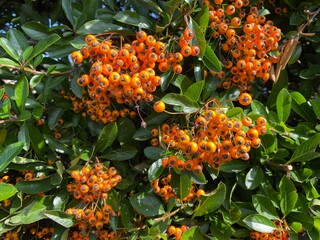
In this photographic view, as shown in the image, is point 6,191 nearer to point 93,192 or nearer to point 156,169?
point 93,192

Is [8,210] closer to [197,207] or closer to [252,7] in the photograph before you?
[197,207]

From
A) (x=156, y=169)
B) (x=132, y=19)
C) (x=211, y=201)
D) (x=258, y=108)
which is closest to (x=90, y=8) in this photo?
(x=132, y=19)

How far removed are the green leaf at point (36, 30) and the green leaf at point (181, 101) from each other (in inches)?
32.2

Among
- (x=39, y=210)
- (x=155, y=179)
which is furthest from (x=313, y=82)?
(x=39, y=210)

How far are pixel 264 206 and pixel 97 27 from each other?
117cm

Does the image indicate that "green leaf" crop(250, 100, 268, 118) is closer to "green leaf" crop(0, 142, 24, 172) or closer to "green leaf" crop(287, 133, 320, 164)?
"green leaf" crop(287, 133, 320, 164)

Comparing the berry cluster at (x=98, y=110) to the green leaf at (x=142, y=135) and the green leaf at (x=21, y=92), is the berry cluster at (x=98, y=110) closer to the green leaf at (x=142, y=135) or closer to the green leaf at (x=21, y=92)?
the green leaf at (x=142, y=135)

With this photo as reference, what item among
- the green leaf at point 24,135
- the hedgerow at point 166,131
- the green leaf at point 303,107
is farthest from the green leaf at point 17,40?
the green leaf at point 303,107

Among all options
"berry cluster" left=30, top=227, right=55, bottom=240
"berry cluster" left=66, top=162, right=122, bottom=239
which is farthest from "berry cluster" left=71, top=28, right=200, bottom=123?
"berry cluster" left=30, top=227, right=55, bottom=240

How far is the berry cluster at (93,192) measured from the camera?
70.4 inches

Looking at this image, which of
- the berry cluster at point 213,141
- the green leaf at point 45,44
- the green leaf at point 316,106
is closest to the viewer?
the berry cluster at point 213,141

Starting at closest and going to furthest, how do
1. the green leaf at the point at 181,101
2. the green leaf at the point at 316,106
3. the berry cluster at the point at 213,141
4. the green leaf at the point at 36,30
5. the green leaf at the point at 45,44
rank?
the berry cluster at the point at 213,141 → the green leaf at the point at 181,101 → the green leaf at the point at 45,44 → the green leaf at the point at 316,106 → the green leaf at the point at 36,30

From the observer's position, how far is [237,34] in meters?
1.99

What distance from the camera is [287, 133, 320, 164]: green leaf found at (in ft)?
5.82
